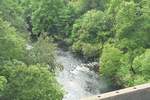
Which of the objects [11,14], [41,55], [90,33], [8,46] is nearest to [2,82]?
[8,46]

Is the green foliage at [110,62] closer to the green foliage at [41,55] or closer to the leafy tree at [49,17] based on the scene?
the green foliage at [41,55]

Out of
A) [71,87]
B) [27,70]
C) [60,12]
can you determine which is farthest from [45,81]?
[60,12]

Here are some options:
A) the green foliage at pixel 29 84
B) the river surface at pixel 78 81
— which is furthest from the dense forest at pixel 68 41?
the river surface at pixel 78 81

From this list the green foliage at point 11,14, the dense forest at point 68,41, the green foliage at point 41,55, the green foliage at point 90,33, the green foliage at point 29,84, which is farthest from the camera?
the green foliage at point 90,33

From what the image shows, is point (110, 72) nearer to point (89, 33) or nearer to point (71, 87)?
point (71, 87)

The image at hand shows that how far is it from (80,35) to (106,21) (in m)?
3.18

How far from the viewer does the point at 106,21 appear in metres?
48.8

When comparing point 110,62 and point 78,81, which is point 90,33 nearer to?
point 110,62

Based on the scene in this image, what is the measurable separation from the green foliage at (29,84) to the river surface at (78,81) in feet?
22.2

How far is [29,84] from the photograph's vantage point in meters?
29.3

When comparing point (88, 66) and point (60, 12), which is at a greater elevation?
point (60, 12)

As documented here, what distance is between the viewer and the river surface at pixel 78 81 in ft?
125

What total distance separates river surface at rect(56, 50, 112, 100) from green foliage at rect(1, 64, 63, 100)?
6.76 m

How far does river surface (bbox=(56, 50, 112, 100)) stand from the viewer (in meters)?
38.2
